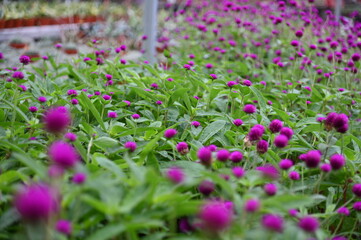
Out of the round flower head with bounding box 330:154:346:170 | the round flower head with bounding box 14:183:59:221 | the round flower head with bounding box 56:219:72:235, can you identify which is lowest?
the round flower head with bounding box 330:154:346:170

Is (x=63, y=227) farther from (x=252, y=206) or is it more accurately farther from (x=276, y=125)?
(x=276, y=125)

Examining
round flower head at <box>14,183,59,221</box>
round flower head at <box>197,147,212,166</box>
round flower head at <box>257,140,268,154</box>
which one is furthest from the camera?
round flower head at <box>257,140,268,154</box>

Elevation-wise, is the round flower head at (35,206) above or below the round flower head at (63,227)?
above

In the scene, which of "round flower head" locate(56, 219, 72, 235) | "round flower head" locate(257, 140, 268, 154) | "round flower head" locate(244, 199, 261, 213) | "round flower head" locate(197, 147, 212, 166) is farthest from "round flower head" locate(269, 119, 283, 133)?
"round flower head" locate(56, 219, 72, 235)

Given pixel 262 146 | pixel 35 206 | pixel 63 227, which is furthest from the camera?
pixel 262 146

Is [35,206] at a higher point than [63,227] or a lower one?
higher

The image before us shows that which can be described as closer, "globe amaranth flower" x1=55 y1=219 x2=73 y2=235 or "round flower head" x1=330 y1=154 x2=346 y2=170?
"globe amaranth flower" x1=55 y1=219 x2=73 y2=235

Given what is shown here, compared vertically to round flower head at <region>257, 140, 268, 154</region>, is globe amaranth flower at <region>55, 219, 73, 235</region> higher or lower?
higher

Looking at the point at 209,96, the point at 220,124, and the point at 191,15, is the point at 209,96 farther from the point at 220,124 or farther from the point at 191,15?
the point at 191,15

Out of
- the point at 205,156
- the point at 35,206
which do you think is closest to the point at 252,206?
the point at 205,156

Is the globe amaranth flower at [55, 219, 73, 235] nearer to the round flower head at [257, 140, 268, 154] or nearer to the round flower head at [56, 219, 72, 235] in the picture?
the round flower head at [56, 219, 72, 235]

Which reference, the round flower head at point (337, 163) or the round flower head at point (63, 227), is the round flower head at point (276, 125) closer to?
the round flower head at point (337, 163)

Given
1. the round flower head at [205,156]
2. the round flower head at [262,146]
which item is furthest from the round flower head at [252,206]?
the round flower head at [262,146]

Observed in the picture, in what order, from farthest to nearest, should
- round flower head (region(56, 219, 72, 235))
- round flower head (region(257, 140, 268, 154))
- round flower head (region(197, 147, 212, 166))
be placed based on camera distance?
1. round flower head (region(257, 140, 268, 154))
2. round flower head (region(197, 147, 212, 166))
3. round flower head (region(56, 219, 72, 235))
